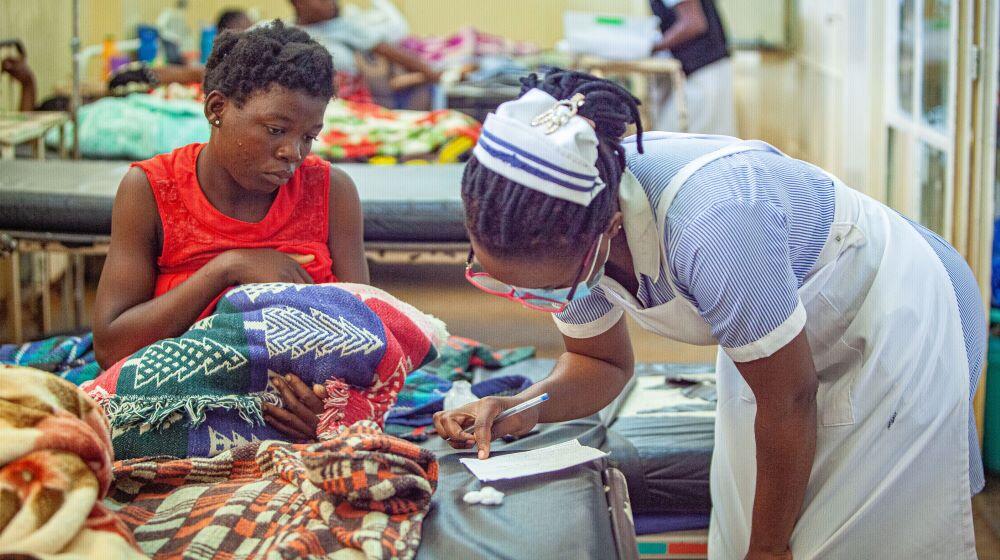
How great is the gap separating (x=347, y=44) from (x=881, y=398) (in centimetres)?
522

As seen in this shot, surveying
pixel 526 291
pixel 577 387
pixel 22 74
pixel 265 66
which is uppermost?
pixel 265 66

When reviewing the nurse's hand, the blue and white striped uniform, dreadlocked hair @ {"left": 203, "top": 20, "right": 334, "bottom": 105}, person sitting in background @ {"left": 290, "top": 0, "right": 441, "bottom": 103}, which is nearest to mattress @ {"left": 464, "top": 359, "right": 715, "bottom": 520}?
the nurse's hand

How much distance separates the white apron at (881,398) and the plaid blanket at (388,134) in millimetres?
3226

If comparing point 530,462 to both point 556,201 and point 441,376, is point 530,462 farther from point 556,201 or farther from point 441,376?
point 441,376

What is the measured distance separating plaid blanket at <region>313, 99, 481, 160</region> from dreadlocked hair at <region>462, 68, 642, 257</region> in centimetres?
326

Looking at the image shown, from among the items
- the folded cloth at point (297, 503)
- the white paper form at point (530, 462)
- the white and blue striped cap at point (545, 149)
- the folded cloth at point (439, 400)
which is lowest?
the folded cloth at point (439, 400)

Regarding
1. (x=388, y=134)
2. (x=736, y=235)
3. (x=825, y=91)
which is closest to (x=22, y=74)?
(x=388, y=134)

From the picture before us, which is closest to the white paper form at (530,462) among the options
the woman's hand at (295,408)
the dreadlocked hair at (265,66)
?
the woman's hand at (295,408)

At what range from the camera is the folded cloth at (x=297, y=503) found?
1.32 metres

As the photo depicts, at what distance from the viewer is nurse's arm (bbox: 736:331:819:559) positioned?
130cm

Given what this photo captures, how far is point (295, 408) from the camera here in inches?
66.8

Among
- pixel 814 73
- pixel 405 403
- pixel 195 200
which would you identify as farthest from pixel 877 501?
pixel 814 73

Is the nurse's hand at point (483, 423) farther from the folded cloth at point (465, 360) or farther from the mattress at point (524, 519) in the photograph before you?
the folded cloth at point (465, 360)

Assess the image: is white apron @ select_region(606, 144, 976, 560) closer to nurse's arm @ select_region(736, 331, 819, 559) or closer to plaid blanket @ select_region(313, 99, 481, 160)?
nurse's arm @ select_region(736, 331, 819, 559)
